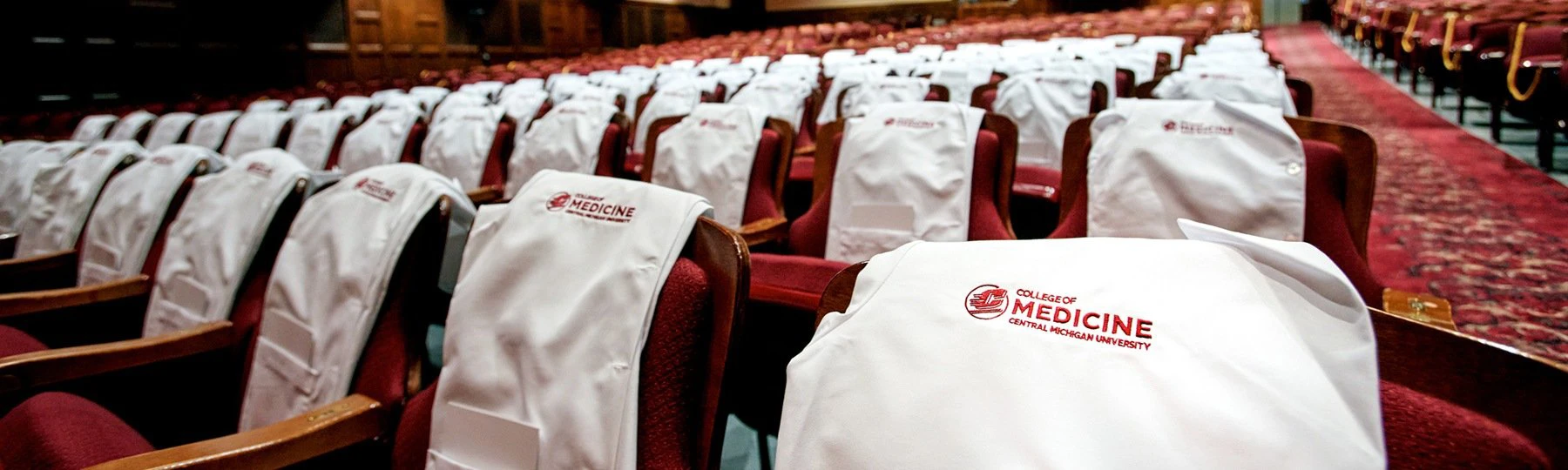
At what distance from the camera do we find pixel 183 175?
6.25ft

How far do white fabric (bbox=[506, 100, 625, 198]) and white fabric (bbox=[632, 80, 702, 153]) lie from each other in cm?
77

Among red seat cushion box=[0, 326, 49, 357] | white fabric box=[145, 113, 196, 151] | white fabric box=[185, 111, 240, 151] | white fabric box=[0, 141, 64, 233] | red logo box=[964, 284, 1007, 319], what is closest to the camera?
red logo box=[964, 284, 1007, 319]

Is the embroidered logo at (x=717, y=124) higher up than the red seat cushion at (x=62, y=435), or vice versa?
the embroidered logo at (x=717, y=124)

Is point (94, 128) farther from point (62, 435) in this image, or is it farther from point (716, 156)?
point (62, 435)

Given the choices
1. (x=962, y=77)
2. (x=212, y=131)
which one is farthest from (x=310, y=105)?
(x=962, y=77)

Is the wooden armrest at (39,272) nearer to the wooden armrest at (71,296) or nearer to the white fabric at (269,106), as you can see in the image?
the wooden armrest at (71,296)

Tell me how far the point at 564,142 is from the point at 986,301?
2.37 m

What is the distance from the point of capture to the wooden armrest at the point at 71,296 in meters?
1.64

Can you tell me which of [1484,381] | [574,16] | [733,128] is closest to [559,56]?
[574,16]

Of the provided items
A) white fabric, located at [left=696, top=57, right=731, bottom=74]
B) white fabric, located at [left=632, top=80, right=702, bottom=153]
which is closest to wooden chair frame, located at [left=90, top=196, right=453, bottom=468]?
white fabric, located at [left=632, top=80, right=702, bottom=153]

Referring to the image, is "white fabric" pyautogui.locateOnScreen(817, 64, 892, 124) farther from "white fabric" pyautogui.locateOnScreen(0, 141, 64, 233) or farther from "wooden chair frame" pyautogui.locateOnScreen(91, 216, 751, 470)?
"white fabric" pyautogui.locateOnScreen(0, 141, 64, 233)

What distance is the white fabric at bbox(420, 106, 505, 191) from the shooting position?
310 cm

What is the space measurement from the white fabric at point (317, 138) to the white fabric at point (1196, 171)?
11.6 ft

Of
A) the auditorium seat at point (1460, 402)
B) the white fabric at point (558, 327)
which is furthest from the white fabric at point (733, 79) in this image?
the auditorium seat at point (1460, 402)
